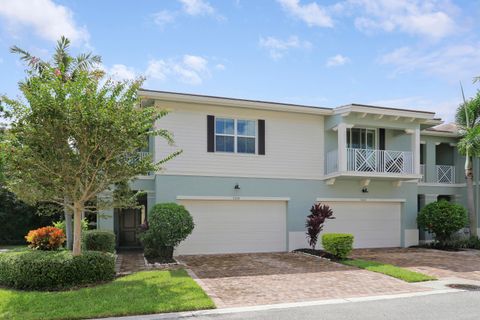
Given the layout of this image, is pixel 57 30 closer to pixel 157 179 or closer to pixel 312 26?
pixel 157 179

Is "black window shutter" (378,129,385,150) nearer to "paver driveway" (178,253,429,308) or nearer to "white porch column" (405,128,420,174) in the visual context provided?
"white porch column" (405,128,420,174)

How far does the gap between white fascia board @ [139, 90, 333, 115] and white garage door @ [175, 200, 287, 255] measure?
3759mm

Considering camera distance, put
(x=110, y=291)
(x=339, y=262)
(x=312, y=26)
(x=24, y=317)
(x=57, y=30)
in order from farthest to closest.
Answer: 1. (x=57, y=30)
2. (x=339, y=262)
3. (x=312, y=26)
4. (x=110, y=291)
5. (x=24, y=317)

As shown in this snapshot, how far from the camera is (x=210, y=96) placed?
52.1 feet

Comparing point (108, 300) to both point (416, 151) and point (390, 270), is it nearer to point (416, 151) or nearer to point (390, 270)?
point (390, 270)

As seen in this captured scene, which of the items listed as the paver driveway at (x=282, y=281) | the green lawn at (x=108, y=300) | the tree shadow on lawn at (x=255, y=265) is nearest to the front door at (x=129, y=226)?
the tree shadow on lawn at (x=255, y=265)

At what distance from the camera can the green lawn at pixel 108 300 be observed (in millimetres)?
7703

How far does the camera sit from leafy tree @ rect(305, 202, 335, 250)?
16.2m

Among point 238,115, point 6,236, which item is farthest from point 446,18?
point 6,236

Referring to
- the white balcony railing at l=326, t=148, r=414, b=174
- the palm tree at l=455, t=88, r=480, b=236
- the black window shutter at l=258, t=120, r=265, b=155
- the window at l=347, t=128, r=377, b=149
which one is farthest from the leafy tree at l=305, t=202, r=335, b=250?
the palm tree at l=455, t=88, r=480, b=236

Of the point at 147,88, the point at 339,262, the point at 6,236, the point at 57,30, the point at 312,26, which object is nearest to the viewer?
the point at 312,26

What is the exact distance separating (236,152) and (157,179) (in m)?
3.24

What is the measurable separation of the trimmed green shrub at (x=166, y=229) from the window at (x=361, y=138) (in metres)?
8.65

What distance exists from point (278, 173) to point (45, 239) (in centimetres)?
880
